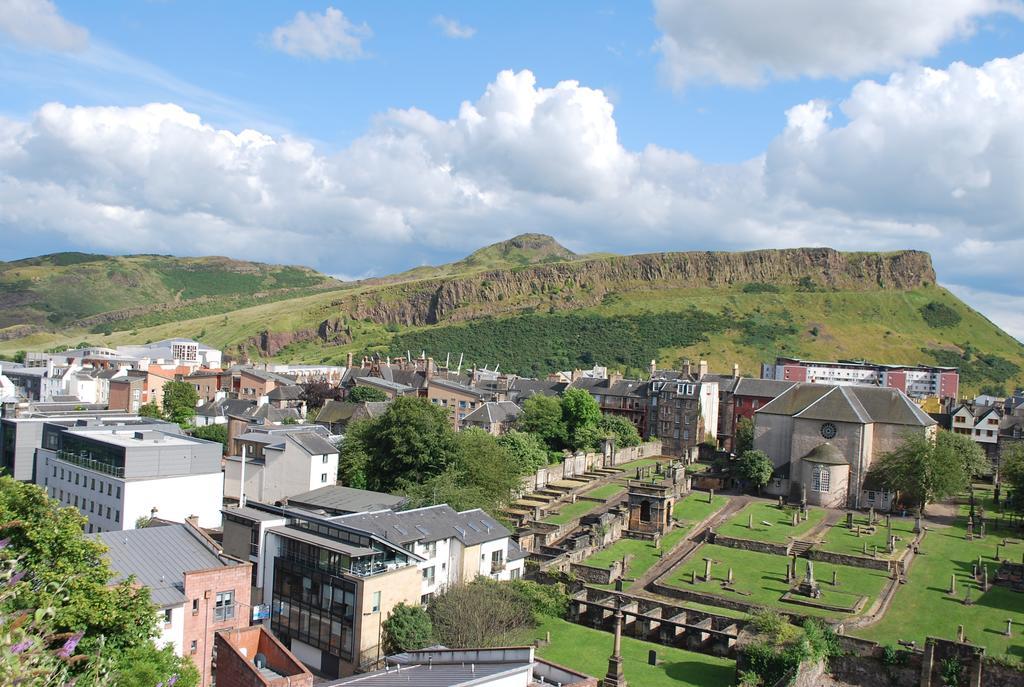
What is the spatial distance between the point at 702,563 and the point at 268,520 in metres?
23.8

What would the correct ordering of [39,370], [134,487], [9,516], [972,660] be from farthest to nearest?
[39,370]
[134,487]
[972,660]
[9,516]

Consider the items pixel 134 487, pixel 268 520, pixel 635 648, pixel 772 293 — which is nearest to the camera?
pixel 635 648

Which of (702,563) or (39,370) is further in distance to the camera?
(39,370)

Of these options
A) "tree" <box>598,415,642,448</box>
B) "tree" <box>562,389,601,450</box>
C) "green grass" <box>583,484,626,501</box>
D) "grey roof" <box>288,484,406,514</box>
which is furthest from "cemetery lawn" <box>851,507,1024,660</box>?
"tree" <box>598,415,642,448</box>

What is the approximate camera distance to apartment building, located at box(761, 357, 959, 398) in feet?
460

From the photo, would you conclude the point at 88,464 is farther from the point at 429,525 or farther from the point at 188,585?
the point at 429,525

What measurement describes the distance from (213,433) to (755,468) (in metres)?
45.5

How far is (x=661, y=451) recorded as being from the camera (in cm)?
8338

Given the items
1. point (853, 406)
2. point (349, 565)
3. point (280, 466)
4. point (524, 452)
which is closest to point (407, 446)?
point (280, 466)

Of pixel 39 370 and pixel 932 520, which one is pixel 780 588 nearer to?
pixel 932 520

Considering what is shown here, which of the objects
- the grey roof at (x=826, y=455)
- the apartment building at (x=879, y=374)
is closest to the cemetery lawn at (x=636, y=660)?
the grey roof at (x=826, y=455)

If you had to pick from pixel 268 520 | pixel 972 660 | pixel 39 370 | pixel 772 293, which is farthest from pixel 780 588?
pixel 772 293

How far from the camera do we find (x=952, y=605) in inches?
1547

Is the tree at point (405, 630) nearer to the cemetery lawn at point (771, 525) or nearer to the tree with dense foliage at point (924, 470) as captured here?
the cemetery lawn at point (771, 525)
